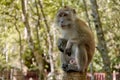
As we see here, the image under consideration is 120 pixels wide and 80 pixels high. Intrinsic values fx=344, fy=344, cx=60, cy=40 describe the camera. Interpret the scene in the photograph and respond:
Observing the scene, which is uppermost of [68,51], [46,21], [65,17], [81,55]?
[65,17]

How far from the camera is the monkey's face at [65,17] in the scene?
6.55 m

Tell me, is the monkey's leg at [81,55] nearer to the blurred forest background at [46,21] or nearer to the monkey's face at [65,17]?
the monkey's face at [65,17]

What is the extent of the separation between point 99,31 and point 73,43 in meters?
1.09

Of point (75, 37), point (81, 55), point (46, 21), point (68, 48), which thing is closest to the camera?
point (68, 48)

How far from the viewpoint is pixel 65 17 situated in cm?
667

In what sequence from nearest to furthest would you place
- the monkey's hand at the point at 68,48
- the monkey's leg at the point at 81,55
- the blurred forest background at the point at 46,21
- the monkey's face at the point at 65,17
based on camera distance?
the monkey's hand at the point at 68,48
the monkey's leg at the point at 81,55
the monkey's face at the point at 65,17
the blurred forest background at the point at 46,21

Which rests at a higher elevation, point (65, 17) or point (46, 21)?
point (65, 17)

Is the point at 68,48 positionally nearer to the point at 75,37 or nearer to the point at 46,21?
the point at 75,37

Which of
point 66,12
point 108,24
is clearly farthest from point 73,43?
point 108,24

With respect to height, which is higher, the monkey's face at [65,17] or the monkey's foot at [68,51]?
the monkey's face at [65,17]

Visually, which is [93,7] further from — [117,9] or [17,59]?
[17,59]

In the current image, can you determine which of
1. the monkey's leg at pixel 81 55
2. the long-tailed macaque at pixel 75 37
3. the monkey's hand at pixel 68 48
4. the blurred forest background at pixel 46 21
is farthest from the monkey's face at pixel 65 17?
the blurred forest background at pixel 46 21

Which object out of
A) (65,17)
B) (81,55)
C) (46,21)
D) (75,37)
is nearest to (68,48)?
(81,55)

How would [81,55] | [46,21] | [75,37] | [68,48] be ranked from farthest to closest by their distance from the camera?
[46,21], [75,37], [81,55], [68,48]
